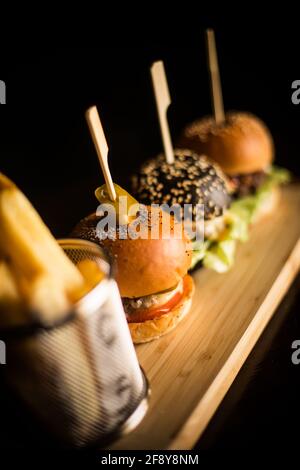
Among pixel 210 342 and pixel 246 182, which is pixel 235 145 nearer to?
pixel 246 182

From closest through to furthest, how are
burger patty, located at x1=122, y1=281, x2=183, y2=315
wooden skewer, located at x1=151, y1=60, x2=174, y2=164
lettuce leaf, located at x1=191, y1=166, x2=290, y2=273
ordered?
burger patty, located at x1=122, y1=281, x2=183, y2=315 < wooden skewer, located at x1=151, y1=60, x2=174, y2=164 < lettuce leaf, located at x1=191, y1=166, x2=290, y2=273

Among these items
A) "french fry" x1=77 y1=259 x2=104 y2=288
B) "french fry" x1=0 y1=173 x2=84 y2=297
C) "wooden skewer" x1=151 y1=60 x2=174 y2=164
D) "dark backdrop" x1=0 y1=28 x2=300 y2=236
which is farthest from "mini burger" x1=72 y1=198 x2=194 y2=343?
"dark backdrop" x1=0 y1=28 x2=300 y2=236

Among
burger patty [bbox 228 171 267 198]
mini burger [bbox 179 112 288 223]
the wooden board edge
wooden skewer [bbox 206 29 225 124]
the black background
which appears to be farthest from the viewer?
the black background

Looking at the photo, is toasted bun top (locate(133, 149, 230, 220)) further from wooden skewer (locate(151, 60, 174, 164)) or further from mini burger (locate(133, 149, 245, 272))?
wooden skewer (locate(151, 60, 174, 164))

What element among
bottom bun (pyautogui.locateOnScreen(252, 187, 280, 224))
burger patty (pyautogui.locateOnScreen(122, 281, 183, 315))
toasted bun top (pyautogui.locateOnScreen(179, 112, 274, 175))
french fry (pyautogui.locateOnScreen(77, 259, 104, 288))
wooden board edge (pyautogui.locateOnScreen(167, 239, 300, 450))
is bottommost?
bottom bun (pyautogui.locateOnScreen(252, 187, 280, 224))

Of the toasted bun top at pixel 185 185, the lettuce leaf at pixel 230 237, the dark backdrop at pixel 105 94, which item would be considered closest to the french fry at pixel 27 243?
the toasted bun top at pixel 185 185

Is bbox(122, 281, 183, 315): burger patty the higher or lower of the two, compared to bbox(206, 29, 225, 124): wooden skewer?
lower

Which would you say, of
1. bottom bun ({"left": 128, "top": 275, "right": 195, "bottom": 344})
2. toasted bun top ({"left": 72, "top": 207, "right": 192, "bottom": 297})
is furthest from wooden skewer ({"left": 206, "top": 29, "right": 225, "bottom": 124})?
bottom bun ({"left": 128, "top": 275, "right": 195, "bottom": 344})

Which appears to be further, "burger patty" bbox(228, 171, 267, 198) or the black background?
the black background

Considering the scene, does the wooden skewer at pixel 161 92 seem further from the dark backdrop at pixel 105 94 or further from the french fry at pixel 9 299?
the french fry at pixel 9 299
